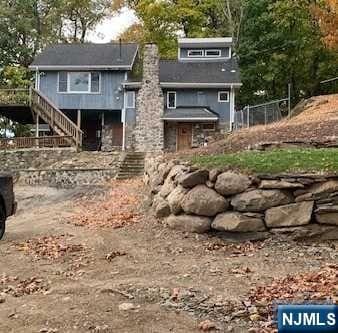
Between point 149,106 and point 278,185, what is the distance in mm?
27099

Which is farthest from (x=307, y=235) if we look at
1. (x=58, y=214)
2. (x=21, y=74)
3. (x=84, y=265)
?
(x=21, y=74)

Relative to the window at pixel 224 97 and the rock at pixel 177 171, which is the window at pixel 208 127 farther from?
the rock at pixel 177 171

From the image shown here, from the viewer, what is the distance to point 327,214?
8.80m

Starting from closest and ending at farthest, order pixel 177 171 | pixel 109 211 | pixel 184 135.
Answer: pixel 177 171, pixel 109 211, pixel 184 135

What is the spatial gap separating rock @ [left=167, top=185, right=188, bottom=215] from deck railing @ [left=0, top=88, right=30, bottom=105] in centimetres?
2542

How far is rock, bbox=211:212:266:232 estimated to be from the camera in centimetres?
900

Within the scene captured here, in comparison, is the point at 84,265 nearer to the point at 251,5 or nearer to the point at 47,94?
the point at 47,94

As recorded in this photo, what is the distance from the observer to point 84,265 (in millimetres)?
8227

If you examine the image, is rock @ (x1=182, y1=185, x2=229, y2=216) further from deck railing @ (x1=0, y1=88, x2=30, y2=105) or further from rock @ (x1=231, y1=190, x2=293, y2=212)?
deck railing @ (x1=0, y1=88, x2=30, y2=105)

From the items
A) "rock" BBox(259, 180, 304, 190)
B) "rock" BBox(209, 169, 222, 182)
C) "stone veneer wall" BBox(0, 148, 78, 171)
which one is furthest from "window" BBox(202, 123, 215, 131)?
"rock" BBox(259, 180, 304, 190)

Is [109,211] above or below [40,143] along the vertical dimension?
below

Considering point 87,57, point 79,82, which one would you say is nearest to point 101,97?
point 79,82

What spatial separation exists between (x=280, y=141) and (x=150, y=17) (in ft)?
110

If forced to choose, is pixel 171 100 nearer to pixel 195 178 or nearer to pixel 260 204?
pixel 195 178
